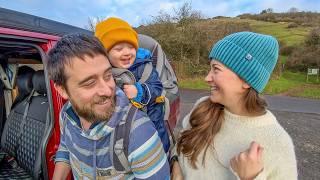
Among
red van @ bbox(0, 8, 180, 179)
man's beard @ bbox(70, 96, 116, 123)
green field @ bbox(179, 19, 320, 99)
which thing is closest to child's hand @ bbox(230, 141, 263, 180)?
man's beard @ bbox(70, 96, 116, 123)

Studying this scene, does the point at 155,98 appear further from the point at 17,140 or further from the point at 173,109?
the point at 17,140

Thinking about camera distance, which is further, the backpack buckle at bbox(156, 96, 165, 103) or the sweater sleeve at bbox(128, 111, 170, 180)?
the backpack buckle at bbox(156, 96, 165, 103)

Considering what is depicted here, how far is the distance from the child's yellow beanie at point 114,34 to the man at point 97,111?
2.55ft

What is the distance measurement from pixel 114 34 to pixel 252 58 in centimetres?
107

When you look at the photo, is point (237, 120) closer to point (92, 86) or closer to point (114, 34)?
point (92, 86)

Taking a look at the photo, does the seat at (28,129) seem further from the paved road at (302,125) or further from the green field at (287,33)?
the green field at (287,33)

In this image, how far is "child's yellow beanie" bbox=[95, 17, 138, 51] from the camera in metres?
2.39

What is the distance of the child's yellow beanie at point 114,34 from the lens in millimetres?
2393

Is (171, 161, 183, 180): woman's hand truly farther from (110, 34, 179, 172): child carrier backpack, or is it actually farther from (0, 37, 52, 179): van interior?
(0, 37, 52, 179): van interior

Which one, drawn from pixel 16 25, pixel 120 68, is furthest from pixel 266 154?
pixel 16 25

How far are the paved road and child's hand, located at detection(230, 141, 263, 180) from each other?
4401mm

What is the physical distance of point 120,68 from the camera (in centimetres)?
230

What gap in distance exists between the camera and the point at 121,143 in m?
1.51

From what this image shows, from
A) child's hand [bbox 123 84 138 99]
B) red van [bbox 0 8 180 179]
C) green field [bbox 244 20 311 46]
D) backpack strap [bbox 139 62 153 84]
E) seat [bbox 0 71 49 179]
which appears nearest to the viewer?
child's hand [bbox 123 84 138 99]
